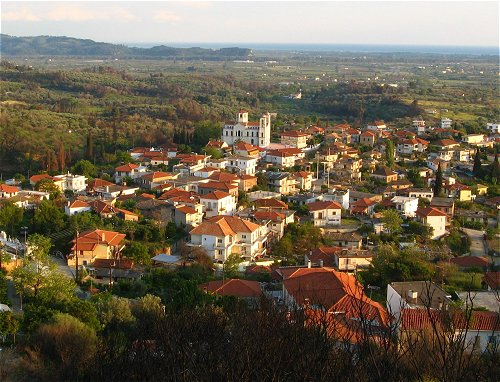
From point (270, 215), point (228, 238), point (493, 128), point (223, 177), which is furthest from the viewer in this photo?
point (493, 128)

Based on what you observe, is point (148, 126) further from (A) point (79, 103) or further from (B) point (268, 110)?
(B) point (268, 110)

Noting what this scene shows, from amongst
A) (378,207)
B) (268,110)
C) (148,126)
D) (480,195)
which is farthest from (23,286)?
(268,110)

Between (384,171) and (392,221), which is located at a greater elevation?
(392,221)

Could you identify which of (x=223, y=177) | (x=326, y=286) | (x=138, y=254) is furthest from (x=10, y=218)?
(x=326, y=286)

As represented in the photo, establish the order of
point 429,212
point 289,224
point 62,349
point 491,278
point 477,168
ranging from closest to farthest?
point 62,349
point 491,278
point 289,224
point 429,212
point 477,168

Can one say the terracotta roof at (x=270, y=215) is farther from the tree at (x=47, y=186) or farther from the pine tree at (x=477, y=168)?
the pine tree at (x=477, y=168)

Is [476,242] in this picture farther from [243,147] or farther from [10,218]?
[10,218]
